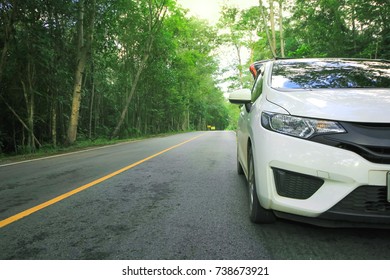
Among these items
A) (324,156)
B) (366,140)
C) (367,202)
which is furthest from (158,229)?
(366,140)

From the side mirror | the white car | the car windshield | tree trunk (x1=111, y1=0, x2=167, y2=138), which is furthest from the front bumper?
tree trunk (x1=111, y1=0, x2=167, y2=138)

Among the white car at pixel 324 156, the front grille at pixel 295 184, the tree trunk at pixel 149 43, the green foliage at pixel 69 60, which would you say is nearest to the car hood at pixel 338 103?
the white car at pixel 324 156

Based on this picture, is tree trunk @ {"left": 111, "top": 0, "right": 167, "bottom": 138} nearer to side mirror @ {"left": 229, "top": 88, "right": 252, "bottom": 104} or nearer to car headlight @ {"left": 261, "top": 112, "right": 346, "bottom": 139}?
side mirror @ {"left": 229, "top": 88, "right": 252, "bottom": 104}

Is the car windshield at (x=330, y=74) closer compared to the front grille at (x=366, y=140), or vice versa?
the front grille at (x=366, y=140)

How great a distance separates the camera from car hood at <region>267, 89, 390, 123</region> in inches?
93.6

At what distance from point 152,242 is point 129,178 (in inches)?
117

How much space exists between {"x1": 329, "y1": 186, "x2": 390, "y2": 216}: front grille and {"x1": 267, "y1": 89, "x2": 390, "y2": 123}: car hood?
0.54 metres

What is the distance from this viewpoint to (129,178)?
5469 millimetres

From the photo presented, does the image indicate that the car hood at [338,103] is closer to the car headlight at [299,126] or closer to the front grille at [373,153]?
A: the car headlight at [299,126]

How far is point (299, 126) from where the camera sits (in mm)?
2529

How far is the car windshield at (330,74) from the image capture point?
320cm

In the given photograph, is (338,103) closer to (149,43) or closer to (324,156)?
(324,156)

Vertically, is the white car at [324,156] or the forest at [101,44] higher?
the forest at [101,44]

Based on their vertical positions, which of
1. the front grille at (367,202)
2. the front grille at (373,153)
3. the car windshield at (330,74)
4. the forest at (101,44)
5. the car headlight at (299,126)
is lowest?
the front grille at (367,202)
